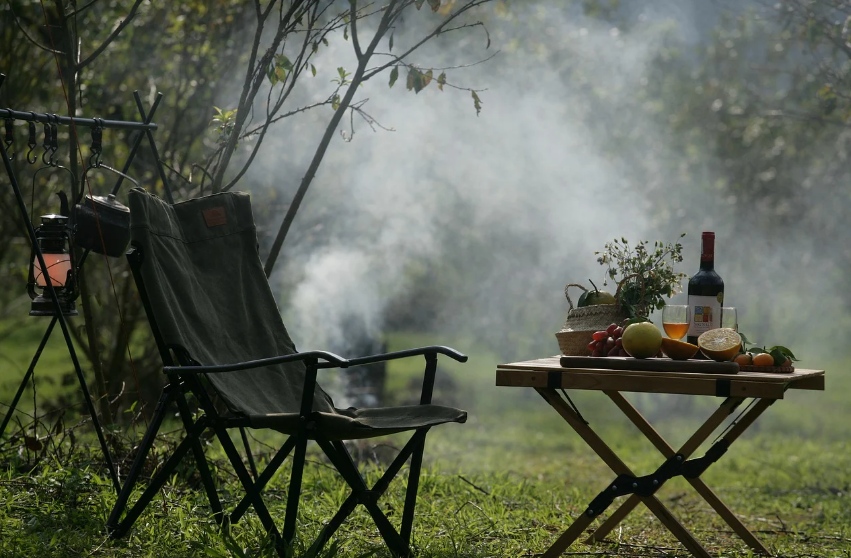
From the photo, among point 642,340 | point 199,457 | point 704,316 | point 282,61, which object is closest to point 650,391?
point 642,340

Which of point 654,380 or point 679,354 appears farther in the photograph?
point 679,354

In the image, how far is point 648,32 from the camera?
31.2 ft

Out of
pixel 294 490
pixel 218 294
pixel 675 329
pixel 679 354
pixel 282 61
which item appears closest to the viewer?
pixel 294 490

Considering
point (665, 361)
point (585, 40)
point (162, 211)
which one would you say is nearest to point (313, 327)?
point (162, 211)

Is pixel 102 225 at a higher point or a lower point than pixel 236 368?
higher

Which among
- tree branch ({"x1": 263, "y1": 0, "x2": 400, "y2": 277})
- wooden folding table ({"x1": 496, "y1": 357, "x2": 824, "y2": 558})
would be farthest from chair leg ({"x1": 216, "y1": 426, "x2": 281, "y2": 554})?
tree branch ({"x1": 263, "y1": 0, "x2": 400, "y2": 277})

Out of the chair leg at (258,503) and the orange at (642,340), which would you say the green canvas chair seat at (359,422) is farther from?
the orange at (642,340)

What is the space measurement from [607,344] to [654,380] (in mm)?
309

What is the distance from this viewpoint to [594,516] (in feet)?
8.26

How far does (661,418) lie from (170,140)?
5.32 metres

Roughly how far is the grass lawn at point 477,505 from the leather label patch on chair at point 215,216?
35.9 inches

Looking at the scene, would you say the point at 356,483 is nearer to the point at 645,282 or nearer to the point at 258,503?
the point at 258,503

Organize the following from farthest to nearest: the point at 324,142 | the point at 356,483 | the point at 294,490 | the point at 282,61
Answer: the point at 324,142
the point at 282,61
the point at 356,483
the point at 294,490

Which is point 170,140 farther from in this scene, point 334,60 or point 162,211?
point 162,211
